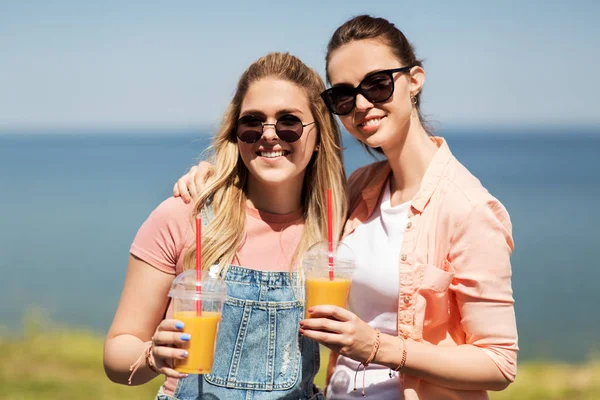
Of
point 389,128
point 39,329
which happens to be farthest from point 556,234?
point 389,128

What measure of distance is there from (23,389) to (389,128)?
17.4 ft

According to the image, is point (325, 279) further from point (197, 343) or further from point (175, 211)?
point (175, 211)

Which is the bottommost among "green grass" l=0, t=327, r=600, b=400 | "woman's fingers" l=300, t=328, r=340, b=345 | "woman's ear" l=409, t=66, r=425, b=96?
"green grass" l=0, t=327, r=600, b=400

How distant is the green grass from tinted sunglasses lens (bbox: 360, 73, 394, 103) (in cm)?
428

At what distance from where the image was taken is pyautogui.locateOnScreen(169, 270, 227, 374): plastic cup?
282cm

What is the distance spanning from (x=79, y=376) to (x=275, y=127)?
16.9 ft

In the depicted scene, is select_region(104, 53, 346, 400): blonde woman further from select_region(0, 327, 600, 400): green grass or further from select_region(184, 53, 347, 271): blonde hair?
select_region(0, 327, 600, 400): green grass

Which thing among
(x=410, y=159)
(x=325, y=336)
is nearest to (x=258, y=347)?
(x=325, y=336)

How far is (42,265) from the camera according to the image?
24.5m

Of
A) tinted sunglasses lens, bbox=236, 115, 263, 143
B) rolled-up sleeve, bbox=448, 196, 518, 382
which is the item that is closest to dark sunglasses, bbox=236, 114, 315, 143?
tinted sunglasses lens, bbox=236, 115, 263, 143

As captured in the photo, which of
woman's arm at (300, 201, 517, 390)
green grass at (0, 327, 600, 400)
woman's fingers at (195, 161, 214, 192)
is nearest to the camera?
woman's arm at (300, 201, 517, 390)

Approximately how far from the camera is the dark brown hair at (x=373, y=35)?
11.1 ft

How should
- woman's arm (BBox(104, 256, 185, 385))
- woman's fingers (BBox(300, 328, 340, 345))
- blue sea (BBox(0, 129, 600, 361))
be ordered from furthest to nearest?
1. blue sea (BBox(0, 129, 600, 361))
2. woman's arm (BBox(104, 256, 185, 385))
3. woman's fingers (BBox(300, 328, 340, 345))

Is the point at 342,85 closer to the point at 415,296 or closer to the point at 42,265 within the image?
the point at 415,296
